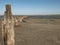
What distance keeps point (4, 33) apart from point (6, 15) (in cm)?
63

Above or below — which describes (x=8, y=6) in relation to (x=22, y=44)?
above

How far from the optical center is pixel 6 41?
5477mm

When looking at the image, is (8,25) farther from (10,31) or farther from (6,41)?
(6,41)

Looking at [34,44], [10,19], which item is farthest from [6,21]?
[34,44]

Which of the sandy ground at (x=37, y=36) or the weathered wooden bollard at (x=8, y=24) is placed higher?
the weathered wooden bollard at (x=8, y=24)

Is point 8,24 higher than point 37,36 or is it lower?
higher

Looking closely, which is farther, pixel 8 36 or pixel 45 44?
pixel 45 44

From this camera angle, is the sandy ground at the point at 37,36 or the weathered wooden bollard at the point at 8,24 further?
the sandy ground at the point at 37,36

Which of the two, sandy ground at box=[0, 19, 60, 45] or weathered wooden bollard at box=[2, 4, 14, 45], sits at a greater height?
weathered wooden bollard at box=[2, 4, 14, 45]

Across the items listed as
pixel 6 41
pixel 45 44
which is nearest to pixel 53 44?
pixel 45 44

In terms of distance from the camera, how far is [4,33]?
550cm

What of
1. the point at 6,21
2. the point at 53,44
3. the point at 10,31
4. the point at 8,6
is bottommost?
the point at 53,44

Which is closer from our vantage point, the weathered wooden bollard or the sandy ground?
the weathered wooden bollard

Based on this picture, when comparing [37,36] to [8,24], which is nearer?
[8,24]
